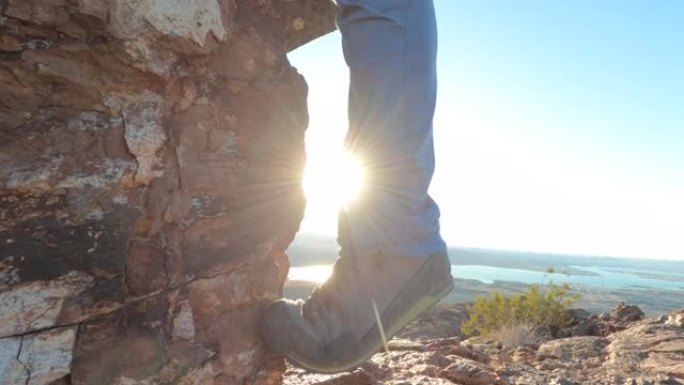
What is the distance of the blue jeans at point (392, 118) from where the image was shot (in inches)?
55.1

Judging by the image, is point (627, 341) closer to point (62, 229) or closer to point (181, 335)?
point (181, 335)

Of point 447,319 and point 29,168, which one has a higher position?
point 29,168

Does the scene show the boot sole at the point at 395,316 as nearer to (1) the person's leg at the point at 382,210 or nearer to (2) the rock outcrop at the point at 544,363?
(1) the person's leg at the point at 382,210

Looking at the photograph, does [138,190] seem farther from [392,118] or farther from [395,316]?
[395,316]

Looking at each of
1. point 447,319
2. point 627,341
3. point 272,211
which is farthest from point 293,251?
point 272,211

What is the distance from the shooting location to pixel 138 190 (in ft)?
4.29

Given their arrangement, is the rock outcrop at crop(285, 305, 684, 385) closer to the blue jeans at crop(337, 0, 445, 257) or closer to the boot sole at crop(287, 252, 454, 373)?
the boot sole at crop(287, 252, 454, 373)

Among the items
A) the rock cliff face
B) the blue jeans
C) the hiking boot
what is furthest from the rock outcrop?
the blue jeans

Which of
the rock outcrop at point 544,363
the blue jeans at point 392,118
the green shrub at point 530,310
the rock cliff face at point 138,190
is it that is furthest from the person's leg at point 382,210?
the green shrub at point 530,310

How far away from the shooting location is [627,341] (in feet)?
15.7

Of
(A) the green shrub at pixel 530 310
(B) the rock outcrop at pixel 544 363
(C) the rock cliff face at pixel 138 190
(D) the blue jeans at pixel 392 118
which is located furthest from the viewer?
(A) the green shrub at pixel 530 310

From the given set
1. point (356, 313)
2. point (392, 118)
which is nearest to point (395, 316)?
point (356, 313)

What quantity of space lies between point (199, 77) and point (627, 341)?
4918 millimetres

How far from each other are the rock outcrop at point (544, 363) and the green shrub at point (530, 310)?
1.39m
